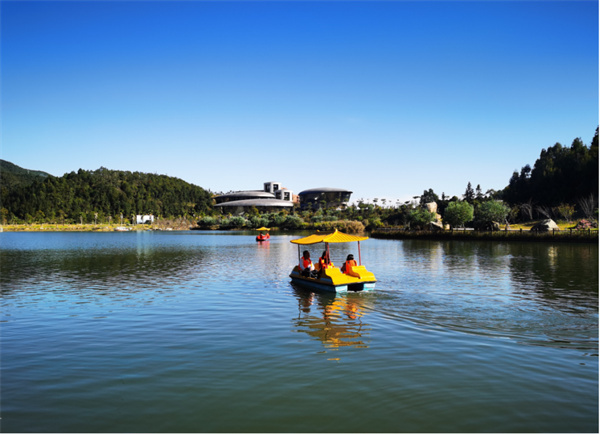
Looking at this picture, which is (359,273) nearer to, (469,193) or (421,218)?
(421,218)

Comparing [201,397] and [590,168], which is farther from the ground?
[590,168]

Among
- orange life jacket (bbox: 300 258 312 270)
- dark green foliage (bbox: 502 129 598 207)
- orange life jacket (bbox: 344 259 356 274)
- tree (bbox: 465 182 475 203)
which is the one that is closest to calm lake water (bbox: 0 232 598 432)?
orange life jacket (bbox: 344 259 356 274)

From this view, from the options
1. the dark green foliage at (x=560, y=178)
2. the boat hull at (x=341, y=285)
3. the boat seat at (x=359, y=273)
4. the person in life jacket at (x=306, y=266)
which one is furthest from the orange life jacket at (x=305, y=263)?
the dark green foliage at (x=560, y=178)

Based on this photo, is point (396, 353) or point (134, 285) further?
point (134, 285)

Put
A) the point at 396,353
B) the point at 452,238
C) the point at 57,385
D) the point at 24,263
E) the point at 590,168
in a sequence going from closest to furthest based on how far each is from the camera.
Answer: the point at 57,385 < the point at 396,353 < the point at 24,263 < the point at 452,238 < the point at 590,168

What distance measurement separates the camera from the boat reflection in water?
14.6m

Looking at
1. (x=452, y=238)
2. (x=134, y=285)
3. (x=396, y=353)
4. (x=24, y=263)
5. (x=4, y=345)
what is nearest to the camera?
(x=396, y=353)

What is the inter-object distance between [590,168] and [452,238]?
172ft

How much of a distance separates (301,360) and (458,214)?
8069 cm

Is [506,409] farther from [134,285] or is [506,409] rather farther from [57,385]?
[134,285]

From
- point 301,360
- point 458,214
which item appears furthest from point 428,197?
point 301,360

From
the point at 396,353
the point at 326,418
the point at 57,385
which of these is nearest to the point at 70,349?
the point at 57,385

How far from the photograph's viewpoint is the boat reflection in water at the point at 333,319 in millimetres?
14634

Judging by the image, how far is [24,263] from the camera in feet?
139
